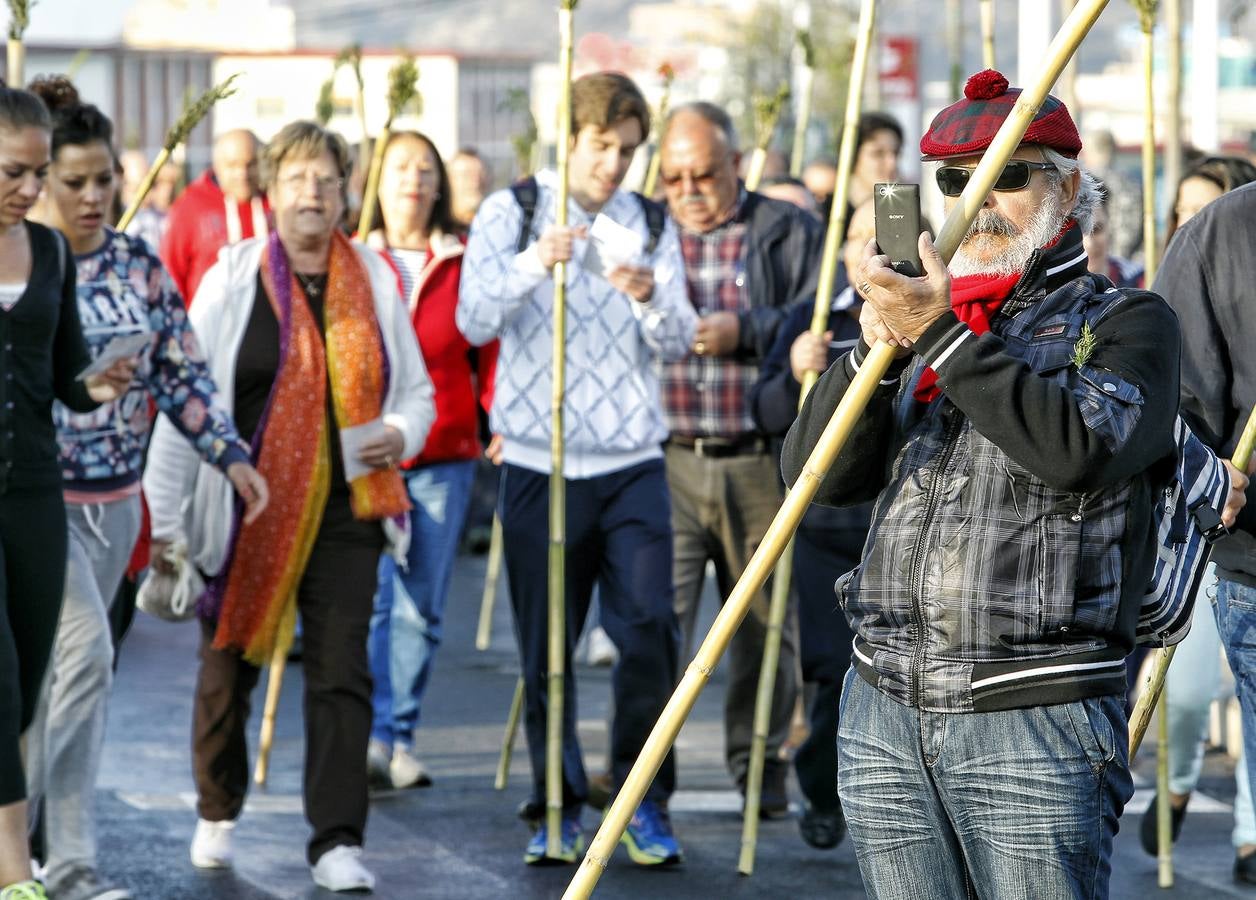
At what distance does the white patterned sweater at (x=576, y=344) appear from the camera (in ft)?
20.7

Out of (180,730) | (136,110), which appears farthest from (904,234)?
(136,110)

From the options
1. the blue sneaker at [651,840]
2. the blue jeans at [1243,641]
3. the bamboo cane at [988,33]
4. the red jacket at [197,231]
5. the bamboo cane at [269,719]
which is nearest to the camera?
the blue jeans at [1243,641]

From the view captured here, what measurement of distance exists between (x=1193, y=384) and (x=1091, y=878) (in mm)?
1658

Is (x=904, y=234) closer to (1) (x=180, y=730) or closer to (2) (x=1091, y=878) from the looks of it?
(2) (x=1091, y=878)

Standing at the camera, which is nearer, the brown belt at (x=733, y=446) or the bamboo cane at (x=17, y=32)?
the bamboo cane at (x=17, y=32)

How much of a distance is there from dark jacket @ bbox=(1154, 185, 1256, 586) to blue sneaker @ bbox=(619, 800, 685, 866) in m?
2.27

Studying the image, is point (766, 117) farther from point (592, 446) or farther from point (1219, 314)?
point (1219, 314)

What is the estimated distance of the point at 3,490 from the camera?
517 centimetres

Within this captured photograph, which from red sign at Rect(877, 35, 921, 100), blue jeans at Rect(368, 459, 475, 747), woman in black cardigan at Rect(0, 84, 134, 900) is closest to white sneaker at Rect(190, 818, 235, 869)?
woman in black cardigan at Rect(0, 84, 134, 900)

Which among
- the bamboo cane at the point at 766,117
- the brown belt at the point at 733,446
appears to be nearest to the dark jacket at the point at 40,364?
the brown belt at the point at 733,446

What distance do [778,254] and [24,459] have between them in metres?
2.87

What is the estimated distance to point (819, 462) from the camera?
3406mm

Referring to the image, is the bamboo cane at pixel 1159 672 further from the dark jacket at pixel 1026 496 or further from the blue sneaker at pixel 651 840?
the blue sneaker at pixel 651 840

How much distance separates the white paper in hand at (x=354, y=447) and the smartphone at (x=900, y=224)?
3200 mm
